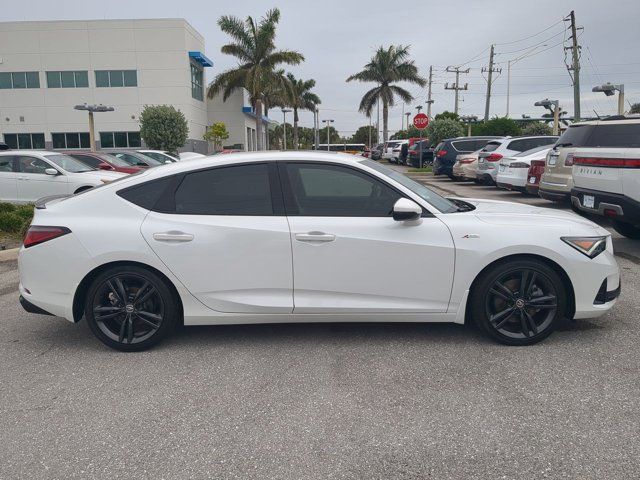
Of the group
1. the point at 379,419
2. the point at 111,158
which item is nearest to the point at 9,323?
the point at 379,419

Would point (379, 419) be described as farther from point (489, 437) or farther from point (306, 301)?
point (306, 301)

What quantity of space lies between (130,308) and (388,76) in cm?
4709

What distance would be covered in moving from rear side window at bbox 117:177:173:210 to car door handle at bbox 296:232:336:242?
1141 mm

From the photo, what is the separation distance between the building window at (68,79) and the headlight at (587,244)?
42390 mm

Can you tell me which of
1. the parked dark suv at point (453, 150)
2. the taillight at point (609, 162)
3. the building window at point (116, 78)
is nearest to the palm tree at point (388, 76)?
the building window at point (116, 78)

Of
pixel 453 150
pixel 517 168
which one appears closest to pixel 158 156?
pixel 453 150

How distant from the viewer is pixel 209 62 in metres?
45.0

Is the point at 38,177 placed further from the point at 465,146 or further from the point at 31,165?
the point at 465,146

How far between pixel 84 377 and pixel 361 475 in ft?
7.28

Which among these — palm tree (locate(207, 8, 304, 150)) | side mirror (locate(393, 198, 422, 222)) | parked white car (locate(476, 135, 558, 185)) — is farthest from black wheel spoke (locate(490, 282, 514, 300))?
palm tree (locate(207, 8, 304, 150))

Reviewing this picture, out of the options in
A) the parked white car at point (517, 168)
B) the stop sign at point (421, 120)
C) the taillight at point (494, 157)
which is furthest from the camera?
the stop sign at point (421, 120)

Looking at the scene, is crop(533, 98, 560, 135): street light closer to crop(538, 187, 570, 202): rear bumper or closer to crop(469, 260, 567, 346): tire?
crop(538, 187, 570, 202): rear bumper

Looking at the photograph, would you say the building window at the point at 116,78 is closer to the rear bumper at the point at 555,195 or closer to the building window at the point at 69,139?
the building window at the point at 69,139

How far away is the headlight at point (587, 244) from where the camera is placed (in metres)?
4.17
